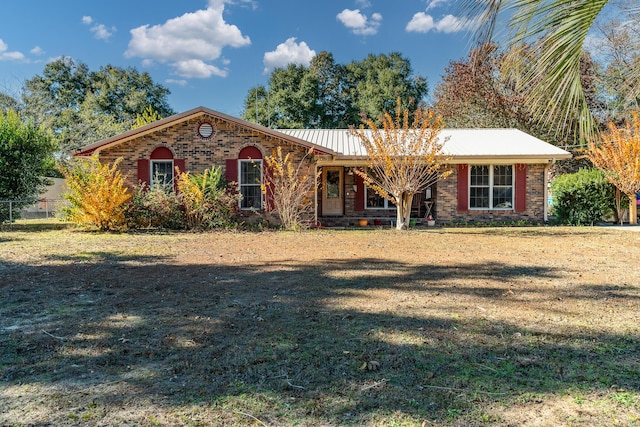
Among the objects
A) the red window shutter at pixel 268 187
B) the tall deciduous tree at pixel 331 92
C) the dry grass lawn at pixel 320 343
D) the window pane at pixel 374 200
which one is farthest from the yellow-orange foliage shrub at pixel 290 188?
the tall deciduous tree at pixel 331 92

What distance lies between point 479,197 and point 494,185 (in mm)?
716

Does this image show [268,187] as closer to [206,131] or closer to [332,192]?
[206,131]

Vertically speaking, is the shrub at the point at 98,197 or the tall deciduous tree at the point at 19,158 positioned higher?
the tall deciduous tree at the point at 19,158

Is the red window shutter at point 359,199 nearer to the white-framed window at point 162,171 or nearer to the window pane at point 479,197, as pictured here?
the window pane at point 479,197

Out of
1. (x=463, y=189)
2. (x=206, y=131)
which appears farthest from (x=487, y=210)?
(x=206, y=131)

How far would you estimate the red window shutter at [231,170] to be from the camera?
14805mm

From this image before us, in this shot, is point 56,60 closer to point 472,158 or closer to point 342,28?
point 342,28

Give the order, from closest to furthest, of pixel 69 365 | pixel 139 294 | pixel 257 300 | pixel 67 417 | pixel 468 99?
1. pixel 67 417
2. pixel 69 365
3. pixel 257 300
4. pixel 139 294
5. pixel 468 99

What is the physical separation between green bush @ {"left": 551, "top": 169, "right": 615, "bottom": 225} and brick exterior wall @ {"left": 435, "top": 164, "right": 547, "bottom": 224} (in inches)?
31.0

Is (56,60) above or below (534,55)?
above

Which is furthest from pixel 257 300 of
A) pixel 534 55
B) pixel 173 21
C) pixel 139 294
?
pixel 173 21

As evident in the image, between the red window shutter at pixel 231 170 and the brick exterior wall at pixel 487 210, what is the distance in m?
7.51

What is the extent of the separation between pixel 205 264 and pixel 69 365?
4.45 m

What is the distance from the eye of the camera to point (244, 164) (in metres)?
15.0
